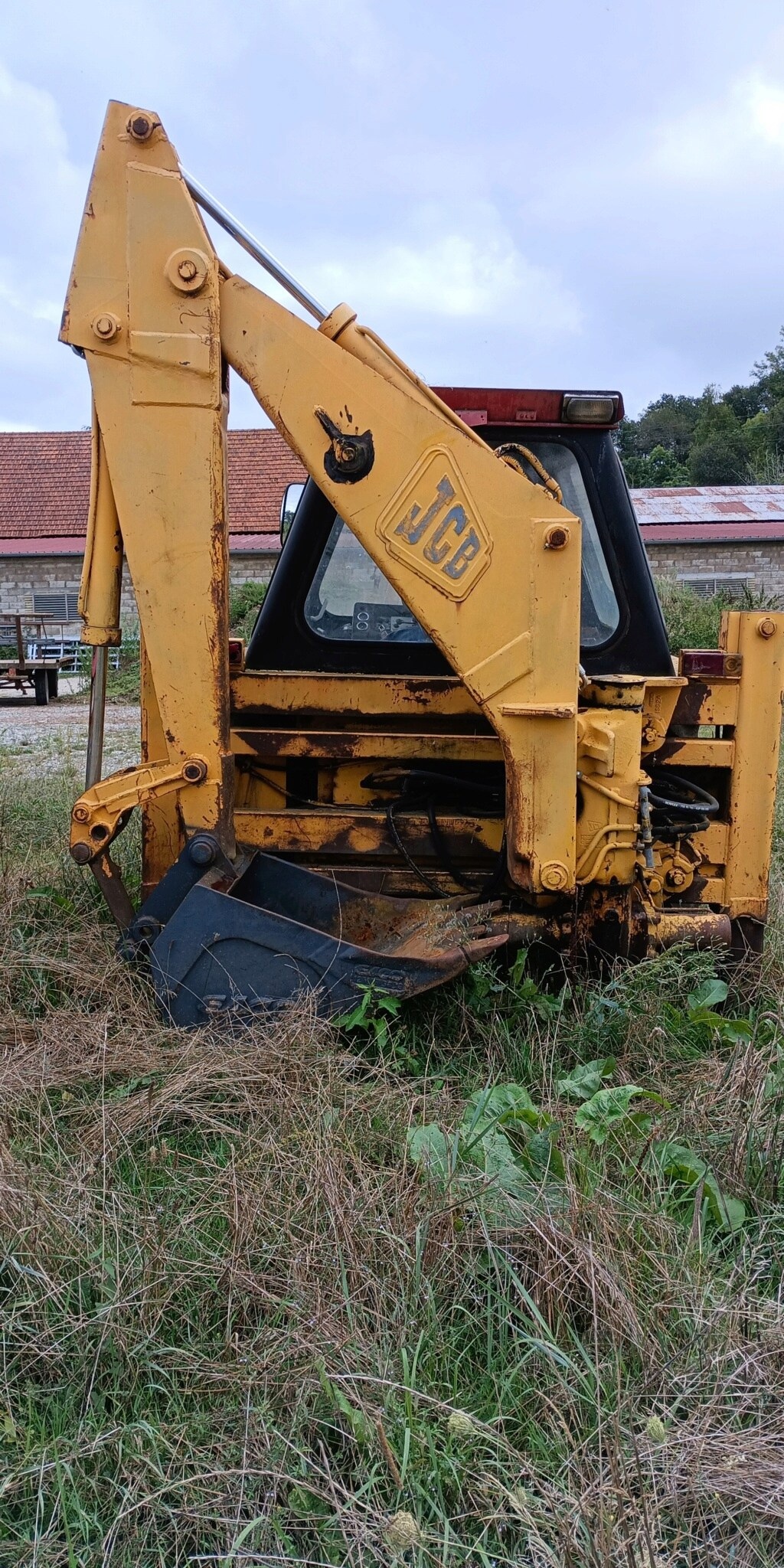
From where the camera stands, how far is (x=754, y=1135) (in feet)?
8.51

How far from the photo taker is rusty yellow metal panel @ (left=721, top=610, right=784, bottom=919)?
→ 11.6 feet

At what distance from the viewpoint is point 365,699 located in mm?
3656

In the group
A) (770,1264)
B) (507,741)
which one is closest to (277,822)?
(507,741)

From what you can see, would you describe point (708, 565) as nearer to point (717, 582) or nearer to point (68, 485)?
point (717, 582)

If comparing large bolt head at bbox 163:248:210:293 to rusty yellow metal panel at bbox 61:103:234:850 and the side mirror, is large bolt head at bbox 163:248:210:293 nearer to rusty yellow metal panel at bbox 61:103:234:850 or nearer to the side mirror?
rusty yellow metal panel at bbox 61:103:234:850

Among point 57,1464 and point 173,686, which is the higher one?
point 173,686

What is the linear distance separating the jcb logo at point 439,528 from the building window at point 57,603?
20493mm

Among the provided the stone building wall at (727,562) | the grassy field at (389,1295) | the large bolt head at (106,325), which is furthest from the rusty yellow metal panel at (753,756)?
the stone building wall at (727,562)

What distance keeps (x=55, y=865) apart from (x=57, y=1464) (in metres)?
3.43

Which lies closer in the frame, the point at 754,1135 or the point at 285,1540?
the point at 285,1540

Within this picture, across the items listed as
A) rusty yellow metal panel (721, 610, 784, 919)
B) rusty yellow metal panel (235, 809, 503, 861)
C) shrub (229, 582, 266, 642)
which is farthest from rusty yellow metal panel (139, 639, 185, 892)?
shrub (229, 582, 266, 642)

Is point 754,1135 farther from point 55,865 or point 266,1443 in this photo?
point 55,865

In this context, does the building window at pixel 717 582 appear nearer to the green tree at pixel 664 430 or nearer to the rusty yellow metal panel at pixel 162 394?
the rusty yellow metal panel at pixel 162 394

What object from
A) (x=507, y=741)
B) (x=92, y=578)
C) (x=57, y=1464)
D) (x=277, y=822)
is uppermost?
(x=92, y=578)
